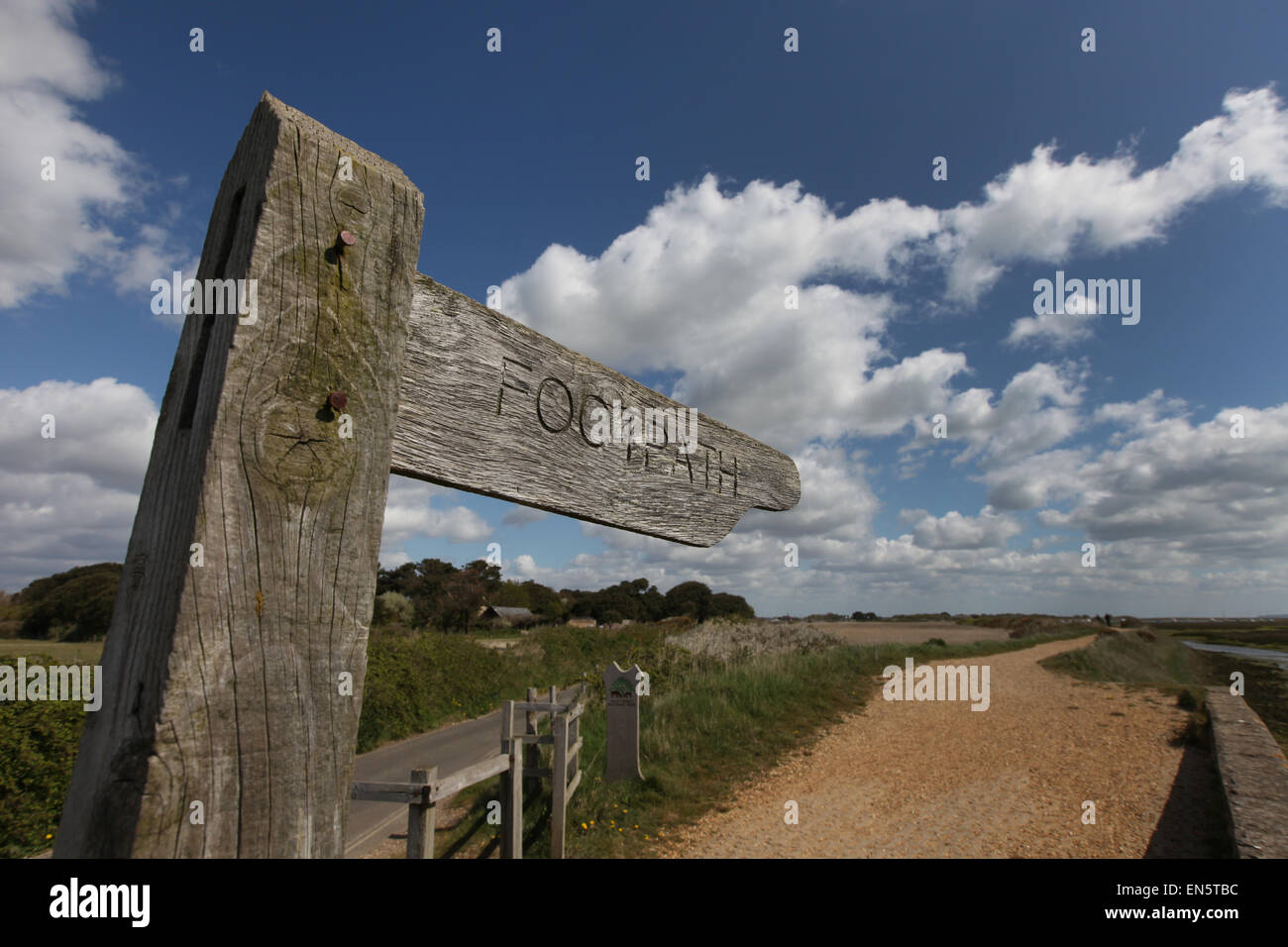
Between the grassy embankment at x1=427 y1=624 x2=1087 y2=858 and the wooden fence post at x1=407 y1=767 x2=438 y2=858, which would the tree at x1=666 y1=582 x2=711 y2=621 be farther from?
the wooden fence post at x1=407 y1=767 x2=438 y2=858

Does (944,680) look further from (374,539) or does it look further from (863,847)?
(374,539)

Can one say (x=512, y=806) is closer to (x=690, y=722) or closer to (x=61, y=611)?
(x=690, y=722)

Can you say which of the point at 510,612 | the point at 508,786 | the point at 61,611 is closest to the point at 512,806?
the point at 508,786

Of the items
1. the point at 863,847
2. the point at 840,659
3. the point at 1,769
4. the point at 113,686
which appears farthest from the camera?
the point at 840,659

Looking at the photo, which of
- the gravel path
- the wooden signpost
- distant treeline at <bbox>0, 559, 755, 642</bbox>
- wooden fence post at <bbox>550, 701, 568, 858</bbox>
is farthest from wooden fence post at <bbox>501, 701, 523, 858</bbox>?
distant treeline at <bbox>0, 559, 755, 642</bbox>

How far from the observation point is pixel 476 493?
1.12 m

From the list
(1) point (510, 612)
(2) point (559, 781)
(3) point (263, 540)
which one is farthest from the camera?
(1) point (510, 612)

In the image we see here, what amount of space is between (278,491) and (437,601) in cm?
2841

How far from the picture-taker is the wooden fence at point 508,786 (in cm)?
442

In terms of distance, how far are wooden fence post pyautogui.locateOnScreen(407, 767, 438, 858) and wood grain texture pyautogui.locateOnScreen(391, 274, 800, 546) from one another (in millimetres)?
3793

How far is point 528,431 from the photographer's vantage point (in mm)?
1212
